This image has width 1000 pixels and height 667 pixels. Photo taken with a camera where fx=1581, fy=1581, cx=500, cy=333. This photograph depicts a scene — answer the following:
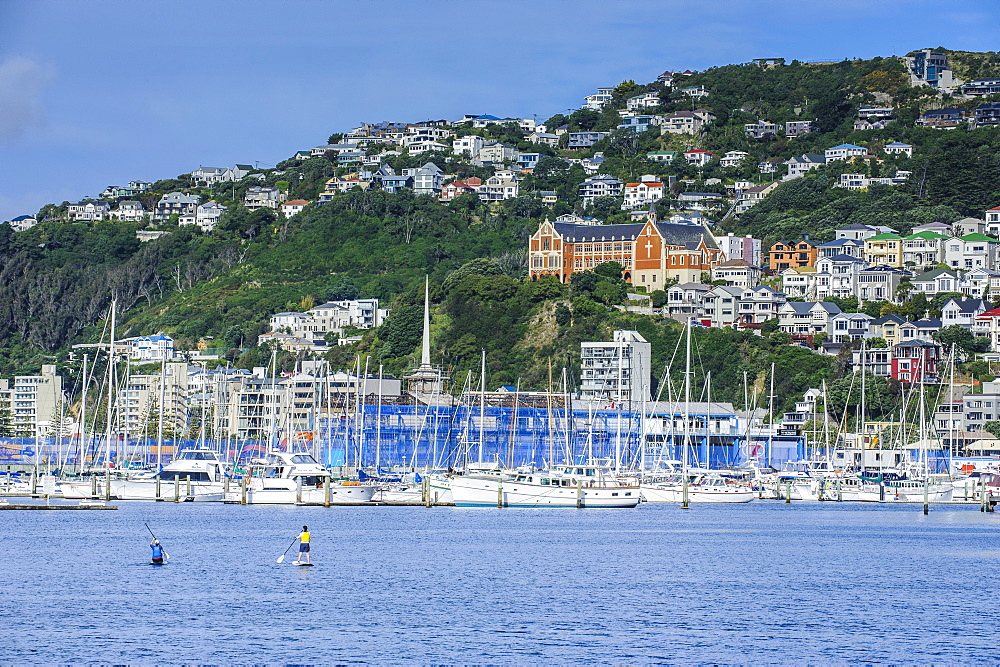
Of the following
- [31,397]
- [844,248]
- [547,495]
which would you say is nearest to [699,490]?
[547,495]

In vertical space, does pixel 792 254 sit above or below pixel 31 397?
above

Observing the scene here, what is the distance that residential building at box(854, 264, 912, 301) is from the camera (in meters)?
152

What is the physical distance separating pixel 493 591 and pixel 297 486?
35.9m

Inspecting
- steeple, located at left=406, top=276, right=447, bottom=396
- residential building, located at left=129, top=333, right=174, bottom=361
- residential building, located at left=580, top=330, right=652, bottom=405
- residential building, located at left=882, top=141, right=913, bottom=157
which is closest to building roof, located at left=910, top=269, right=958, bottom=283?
residential building, located at left=580, top=330, right=652, bottom=405

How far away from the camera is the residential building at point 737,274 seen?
510 ft

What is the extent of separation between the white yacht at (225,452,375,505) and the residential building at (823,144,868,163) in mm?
125870

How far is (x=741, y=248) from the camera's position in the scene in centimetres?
16638

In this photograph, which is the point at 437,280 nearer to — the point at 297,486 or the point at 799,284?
the point at 799,284

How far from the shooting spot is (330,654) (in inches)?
1503

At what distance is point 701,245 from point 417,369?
34.8 m

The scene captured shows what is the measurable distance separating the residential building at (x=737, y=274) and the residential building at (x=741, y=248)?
4.83 meters

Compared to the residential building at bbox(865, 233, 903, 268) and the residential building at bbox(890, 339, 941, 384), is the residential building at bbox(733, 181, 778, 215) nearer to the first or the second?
the residential building at bbox(865, 233, 903, 268)

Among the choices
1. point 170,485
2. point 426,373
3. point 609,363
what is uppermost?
point 609,363

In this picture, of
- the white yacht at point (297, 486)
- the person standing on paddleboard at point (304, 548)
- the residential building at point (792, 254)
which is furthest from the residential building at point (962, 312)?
the person standing on paddleboard at point (304, 548)
